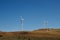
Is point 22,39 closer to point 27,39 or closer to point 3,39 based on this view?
point 27,39

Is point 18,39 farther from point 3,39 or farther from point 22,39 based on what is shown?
point 3,39

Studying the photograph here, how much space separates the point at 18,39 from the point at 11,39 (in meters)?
1.85

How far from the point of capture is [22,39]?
46.7 metres

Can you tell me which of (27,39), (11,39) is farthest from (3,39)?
(27,39)

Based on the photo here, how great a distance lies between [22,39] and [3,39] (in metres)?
5.08

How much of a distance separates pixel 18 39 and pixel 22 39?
3.30 ft

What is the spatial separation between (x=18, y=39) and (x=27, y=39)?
2.30 meters

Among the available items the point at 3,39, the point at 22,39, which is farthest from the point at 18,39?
the point at 3,39

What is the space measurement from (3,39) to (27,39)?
21.1ft

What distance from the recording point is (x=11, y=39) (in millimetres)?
46969

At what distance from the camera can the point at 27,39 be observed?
46188 mm

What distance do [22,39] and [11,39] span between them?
2.82 m

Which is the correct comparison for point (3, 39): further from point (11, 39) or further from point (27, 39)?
point (27, 39)
